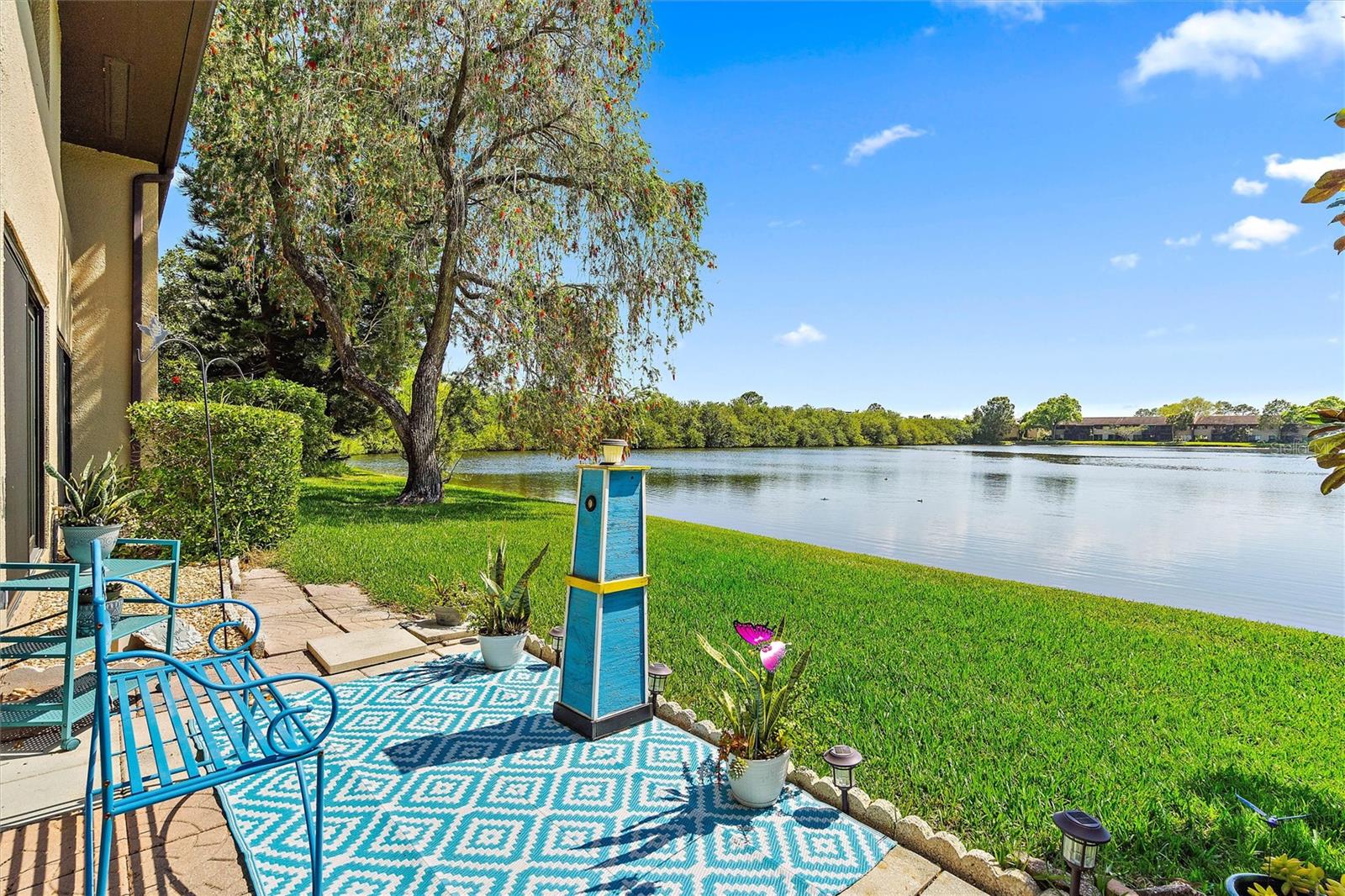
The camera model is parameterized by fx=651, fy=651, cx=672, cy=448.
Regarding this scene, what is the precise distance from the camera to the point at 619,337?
1226 centimetres

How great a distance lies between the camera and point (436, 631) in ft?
15.8

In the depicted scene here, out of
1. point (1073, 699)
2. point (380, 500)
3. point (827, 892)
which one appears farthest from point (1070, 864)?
point (380, 500)

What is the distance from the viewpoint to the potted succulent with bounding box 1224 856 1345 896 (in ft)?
4.98

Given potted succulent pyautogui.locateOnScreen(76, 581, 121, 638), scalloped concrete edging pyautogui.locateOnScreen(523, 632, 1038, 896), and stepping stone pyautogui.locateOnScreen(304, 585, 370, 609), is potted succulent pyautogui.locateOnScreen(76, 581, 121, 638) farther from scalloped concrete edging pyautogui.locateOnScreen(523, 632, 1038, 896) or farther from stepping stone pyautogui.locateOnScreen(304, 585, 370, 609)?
scalloped concrete edging pyautogui.locateOnScreen(523, 632, 1038, 896)

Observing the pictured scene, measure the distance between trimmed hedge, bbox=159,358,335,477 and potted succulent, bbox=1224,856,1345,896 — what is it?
15958 mm

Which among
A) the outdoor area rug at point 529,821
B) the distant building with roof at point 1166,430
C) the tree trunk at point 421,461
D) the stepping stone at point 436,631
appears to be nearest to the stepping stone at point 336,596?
the stepping stone at point 436,631

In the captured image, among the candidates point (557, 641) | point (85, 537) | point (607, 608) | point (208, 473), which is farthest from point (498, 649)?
point (208, 473)

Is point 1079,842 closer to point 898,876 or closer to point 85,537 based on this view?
point 898,876

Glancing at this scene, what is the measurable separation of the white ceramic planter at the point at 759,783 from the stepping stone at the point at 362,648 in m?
2.62

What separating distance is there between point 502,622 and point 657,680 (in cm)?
119

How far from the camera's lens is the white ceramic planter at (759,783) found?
264 cm

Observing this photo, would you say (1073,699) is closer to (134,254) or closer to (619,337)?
(619,337)

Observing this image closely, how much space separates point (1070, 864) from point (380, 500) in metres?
13.2

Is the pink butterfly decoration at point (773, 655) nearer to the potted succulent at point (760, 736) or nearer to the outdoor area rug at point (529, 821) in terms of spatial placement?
the potted succulent at point (760, 736)
